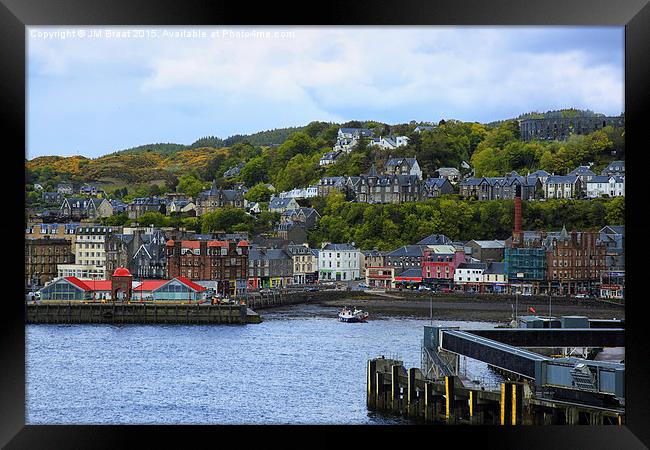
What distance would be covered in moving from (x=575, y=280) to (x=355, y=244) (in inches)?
119

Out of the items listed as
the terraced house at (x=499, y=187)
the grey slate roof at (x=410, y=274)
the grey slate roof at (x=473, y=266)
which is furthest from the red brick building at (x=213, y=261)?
the terraced house at (x=499, y=187)

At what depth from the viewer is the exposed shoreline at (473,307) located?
42.0 feet

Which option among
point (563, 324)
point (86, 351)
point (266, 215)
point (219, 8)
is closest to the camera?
point (219, 8)

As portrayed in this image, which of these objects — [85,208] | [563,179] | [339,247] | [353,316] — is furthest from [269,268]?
[563,179]

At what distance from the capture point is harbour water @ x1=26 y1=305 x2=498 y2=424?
8.52 metres

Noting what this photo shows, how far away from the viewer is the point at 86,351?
11938 millimetres

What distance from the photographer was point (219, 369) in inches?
414

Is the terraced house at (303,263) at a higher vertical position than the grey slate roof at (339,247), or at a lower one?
lower

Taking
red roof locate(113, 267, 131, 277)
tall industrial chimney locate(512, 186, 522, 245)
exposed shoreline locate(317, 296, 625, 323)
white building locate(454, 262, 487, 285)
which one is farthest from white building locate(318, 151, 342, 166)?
red roof locate(113, 267, 131, 277)

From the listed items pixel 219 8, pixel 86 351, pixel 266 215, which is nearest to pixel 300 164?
pixel 266 215

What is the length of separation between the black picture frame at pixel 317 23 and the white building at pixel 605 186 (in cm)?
903

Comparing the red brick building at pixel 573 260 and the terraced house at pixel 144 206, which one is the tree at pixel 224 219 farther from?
the red brick building at pixel 573 260

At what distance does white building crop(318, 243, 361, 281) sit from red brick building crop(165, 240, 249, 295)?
1.13m
